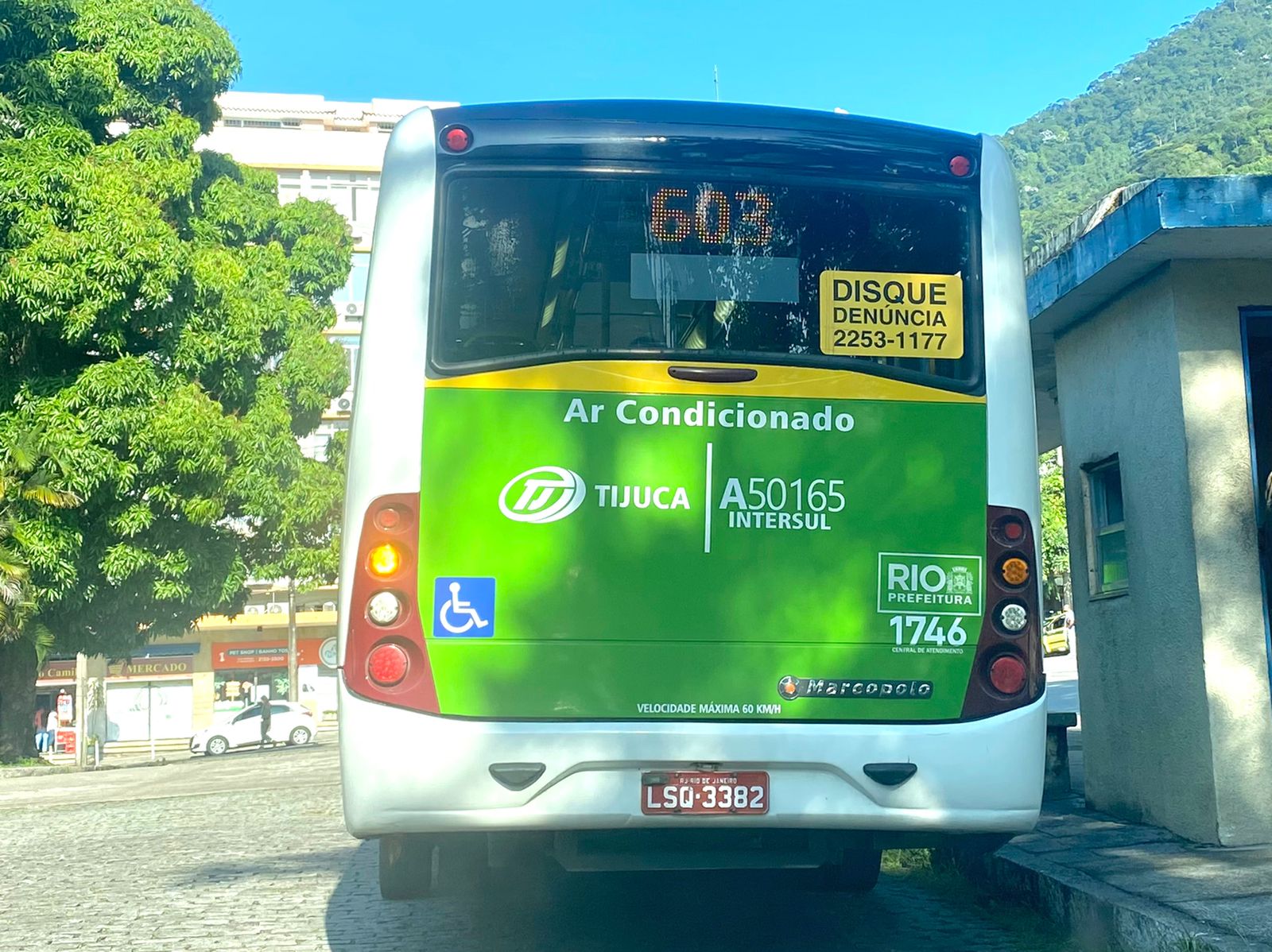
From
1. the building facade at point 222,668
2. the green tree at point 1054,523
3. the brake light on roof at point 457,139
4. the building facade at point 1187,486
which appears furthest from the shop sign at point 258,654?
the brake light on roof at point 457,139

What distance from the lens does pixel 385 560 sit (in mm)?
4898

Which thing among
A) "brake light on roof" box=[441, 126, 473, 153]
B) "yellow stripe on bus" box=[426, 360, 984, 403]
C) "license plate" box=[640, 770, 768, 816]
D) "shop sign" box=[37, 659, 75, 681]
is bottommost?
"license plate" box=[640, 770, 768, 816]

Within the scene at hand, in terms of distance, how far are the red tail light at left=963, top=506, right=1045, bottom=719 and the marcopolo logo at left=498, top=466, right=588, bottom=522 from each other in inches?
58.0

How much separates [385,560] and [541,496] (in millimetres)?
567

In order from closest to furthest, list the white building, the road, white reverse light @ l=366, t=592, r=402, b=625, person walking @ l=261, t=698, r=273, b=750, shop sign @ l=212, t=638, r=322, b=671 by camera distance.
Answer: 1. white reverse light @ l=366, t=592, r=402, b=625
2. the road
3. person walking @ l=261, t=698, r=273, b=750
4. shop sign @ l=212, t=638, r=322, b=671
5. the white building

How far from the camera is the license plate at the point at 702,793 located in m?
4.79

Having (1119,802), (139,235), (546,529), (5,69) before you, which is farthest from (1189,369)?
(5,69)

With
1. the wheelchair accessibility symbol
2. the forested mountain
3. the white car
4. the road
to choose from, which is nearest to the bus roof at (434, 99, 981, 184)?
the wheelchair accessibility symbol

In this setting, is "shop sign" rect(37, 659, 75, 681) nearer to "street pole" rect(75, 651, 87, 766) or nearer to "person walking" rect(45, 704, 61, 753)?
"person walking" rect(45, 704, 61, 753)

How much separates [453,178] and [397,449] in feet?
3.34

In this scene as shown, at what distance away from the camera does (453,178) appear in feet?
17.1

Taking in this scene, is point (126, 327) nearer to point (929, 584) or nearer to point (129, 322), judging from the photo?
point (129, 322)

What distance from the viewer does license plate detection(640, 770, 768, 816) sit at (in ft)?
15.7

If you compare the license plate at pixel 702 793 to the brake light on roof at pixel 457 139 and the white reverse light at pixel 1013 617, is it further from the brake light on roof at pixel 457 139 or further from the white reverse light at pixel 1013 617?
the brake light on roof at pixel 457 139
